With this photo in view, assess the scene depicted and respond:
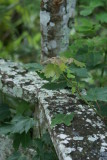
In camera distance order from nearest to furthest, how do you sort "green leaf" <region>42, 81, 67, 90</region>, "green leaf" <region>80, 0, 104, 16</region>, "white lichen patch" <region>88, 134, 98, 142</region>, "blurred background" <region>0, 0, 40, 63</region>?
"white lichen patch" <region>88, 134, 98, 142</region> → "green leaf" <region>42, 81, 67, 90</region> → "green leaf" <region>80, 0, 104, 16</region> → "blurred background" <region>0, 0, 40, 63</region>

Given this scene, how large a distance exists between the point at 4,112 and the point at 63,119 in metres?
0.70

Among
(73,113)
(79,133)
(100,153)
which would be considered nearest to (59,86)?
(73,113)

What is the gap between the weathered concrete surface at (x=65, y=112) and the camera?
1848mm

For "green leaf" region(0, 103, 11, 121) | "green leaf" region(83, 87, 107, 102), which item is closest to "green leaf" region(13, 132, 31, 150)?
"green leaf" region(0, 103, 11, 121)

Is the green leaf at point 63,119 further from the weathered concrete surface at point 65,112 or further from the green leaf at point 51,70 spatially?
the green leaf at point 51,70

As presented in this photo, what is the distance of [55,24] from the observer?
2.60 m

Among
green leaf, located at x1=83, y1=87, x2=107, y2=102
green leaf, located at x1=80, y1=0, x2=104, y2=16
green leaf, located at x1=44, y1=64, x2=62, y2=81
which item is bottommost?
green leaf, located at x1=83, y1=87, x2=107, y2=102

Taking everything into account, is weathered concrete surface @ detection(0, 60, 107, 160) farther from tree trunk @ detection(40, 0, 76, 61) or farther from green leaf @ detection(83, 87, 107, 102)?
tree trunk @ detection(40, 0, 76, 61)

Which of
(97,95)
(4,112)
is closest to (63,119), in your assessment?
(97,95)

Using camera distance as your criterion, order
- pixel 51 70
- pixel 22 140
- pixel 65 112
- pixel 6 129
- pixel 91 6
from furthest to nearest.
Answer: pixel 91 6 → pixel 22 140 → pixel 6 129 → pixel 65 112 → pixel 51 70

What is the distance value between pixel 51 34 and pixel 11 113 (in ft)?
1.93

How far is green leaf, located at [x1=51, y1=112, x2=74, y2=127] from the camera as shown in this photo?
203cm

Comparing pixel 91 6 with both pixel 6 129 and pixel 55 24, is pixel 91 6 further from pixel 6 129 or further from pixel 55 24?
pixel 6 129

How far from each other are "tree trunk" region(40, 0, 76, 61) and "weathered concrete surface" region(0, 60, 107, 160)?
233 mm
